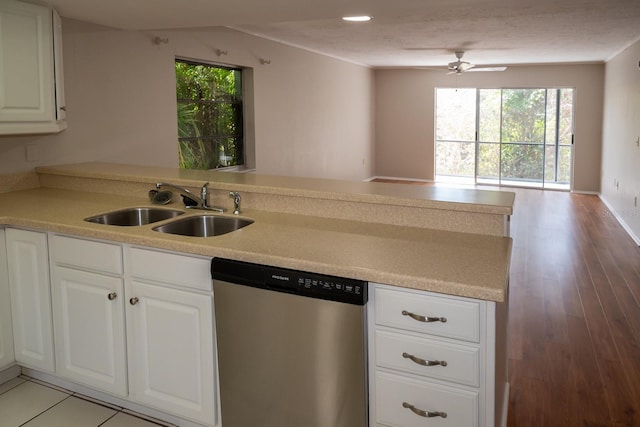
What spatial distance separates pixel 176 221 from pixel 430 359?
4.59 feet

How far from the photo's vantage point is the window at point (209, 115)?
16.9ft

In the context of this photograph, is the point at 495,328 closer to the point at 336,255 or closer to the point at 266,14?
the point at 336,255

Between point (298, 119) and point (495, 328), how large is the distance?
582 centimetres

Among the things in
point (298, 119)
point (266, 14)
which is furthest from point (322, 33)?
point (266, 14)

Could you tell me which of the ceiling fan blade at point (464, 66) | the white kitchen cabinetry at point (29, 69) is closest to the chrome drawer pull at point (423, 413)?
the white kitchen cabinetry at point (29, 69)

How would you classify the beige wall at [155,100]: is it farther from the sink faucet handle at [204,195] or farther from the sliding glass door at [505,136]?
the sliding glass door at [505,136]

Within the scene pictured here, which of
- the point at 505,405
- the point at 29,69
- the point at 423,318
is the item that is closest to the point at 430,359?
the point at 423,318

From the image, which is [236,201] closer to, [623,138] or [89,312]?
[89,312]

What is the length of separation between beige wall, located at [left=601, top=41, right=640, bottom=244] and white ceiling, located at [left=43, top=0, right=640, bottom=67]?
33 centimetres

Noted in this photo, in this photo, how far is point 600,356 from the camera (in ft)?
10.3

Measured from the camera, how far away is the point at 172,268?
2.22 m

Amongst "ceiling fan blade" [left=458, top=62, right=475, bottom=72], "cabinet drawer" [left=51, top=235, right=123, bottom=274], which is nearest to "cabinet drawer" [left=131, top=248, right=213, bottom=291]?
"cabinet drawer" [left=51, top=235, right=123, bottom=274]

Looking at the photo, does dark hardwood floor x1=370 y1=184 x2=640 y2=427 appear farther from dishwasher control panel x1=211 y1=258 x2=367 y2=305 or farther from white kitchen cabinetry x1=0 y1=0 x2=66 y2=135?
white kitchen cabinetry x1=0 y1=0 x2=66 y2=135

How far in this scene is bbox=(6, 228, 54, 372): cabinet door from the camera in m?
2.59
